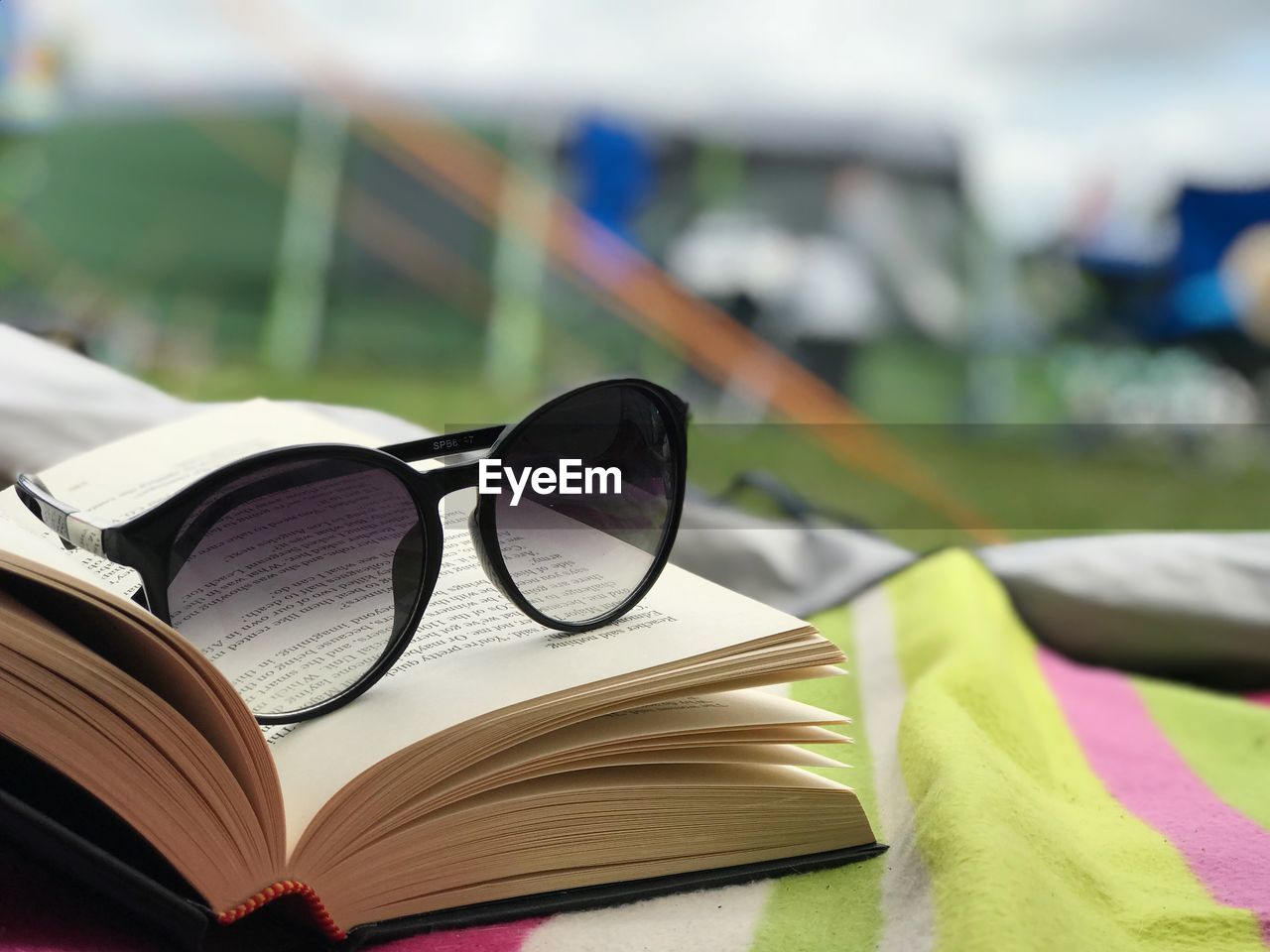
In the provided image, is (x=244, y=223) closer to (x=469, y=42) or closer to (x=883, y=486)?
(x=469, y=42)

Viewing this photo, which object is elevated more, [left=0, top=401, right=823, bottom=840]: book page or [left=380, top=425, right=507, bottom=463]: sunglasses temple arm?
[left=380, top=425, right=507, bottom=463]: sunglasses temple arm

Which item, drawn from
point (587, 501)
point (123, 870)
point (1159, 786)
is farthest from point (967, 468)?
point (123, 870)

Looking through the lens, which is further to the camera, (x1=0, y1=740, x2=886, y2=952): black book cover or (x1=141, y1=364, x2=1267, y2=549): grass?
(x1=141, y1=364, x2=1267, y2=549): grass

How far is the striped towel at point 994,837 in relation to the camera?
0.43 metres

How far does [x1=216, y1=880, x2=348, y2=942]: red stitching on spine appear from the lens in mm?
401

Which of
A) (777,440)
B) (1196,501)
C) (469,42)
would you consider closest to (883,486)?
(777,440)

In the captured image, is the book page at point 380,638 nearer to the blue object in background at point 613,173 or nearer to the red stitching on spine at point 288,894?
the red stitching on spine at point 288,894

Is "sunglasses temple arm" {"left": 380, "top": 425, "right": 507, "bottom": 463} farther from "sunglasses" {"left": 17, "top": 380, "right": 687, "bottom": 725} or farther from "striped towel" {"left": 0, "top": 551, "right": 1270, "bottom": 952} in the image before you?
"striped towel" {"left": 0, "top": 551, "right": 1270, "bottom": 952}

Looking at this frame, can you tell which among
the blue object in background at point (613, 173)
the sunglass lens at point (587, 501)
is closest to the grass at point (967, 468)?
the blue object in background at point (613, 173)

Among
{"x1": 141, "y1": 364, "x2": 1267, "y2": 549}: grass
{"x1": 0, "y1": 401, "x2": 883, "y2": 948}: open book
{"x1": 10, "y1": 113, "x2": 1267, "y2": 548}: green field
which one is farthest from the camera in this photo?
{"x1": 10, "y1": 113, "x2": 1267, "y2": 548}: green field

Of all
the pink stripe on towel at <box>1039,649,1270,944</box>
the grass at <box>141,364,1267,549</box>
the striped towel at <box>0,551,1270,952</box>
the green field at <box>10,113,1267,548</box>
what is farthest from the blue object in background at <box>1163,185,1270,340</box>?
the striped towel at <box>0,551,1270,952</box>

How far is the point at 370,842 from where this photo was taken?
427 millimetres

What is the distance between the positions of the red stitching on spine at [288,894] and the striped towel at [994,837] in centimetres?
3

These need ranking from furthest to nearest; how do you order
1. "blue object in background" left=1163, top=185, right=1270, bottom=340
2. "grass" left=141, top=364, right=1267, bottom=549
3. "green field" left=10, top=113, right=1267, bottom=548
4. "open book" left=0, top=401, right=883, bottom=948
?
"blue object in background" left=1163, top=185, right=1270, bottom=340, "green field" left=10, top=113, right=1267, bottom=548, "grass" left=141, top=364, right=1267, bottom=549, "open book" left=0, top=401, right=883, bottom=948
